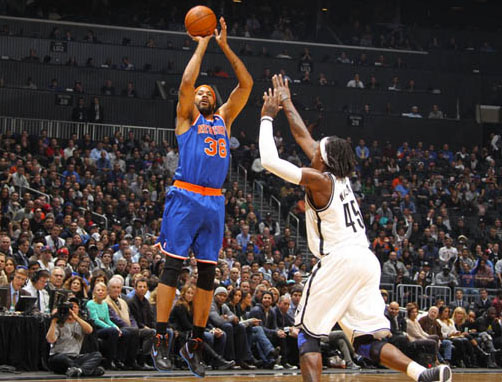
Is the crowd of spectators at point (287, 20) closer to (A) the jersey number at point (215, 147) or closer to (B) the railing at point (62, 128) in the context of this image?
(B) the railing at point (62, 128)

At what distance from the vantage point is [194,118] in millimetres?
7863

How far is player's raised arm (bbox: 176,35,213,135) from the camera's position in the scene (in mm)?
7625

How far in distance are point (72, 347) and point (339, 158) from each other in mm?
6162

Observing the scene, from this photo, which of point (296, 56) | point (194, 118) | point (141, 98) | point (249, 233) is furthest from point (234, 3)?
point (194, 118)

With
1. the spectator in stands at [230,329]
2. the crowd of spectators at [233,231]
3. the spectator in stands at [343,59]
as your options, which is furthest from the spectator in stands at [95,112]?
the spectator in stands at [230,329]

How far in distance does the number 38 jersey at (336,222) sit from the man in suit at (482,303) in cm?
1286

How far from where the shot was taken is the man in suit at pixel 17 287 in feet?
38.5

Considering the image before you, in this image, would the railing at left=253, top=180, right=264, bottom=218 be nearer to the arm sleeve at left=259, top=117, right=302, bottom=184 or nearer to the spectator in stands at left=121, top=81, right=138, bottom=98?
the spectator in stands at left=121, top=81, right=138, bottom=98

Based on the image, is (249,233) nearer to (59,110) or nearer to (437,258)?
(437,258)

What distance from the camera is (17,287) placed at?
12.0m

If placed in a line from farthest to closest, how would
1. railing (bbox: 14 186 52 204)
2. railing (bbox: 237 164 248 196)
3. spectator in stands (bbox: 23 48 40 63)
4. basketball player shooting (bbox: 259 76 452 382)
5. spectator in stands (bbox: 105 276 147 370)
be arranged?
spectator in stands (bbox: 23 48 40 63) < railing (bbox: 237 164 248 196) < railing (bbox: 14 186 52 204) < spectator in stands (bbox: 105 276 147 370) < basketball player shooting (bbox: 259 76 452 382)

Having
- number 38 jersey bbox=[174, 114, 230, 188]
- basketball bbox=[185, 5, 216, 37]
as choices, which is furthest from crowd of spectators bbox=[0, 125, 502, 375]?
basketball bbox=[185, 5, 216, 37]

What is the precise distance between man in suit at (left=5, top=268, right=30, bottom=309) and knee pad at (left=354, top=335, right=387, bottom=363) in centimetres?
624

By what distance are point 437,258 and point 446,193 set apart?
4534mm
